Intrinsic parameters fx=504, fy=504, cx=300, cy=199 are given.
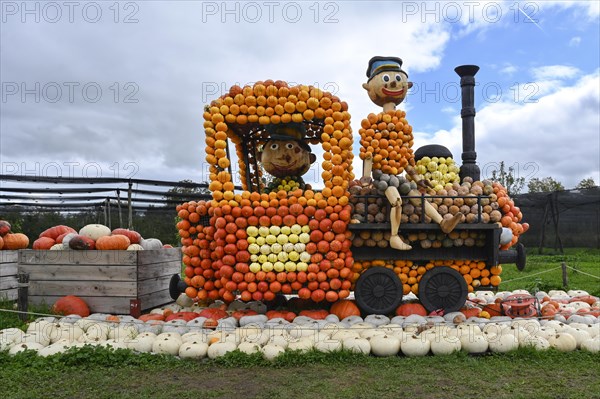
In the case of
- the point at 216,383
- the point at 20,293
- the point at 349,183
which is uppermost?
the point at 349,183

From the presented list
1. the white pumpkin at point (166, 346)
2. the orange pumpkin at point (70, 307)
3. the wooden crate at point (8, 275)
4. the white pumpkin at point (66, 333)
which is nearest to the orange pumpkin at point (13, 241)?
the wooden crate at point (8, 275)

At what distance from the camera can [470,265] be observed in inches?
269

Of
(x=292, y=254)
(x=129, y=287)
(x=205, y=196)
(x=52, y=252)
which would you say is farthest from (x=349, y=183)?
(x=205, y=196)

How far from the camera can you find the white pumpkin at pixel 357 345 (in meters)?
4.98

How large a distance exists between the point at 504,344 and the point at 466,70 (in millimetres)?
4263

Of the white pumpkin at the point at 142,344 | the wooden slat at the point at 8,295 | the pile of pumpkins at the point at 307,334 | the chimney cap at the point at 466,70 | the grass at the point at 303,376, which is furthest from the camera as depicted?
the wooden slat at the point at 8,295

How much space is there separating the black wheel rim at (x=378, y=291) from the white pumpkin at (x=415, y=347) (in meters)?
1.53

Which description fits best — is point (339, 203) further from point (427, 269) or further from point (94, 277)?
point (94, 277)

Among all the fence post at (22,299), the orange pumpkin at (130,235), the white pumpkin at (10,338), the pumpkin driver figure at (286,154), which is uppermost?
the pumpkin driver figure at (286,154)

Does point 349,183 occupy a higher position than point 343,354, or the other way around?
point 349,183

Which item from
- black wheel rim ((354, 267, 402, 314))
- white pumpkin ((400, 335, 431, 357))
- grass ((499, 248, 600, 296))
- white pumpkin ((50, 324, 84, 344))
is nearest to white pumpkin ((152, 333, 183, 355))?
white pumpkin ((50, 324, 84, 344))

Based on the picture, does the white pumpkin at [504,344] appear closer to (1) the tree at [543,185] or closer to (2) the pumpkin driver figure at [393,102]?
(2) the pumpkin driver figure at [393,102]

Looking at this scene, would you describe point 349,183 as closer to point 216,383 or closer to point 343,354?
point 343,354

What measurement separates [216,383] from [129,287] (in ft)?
10.3
